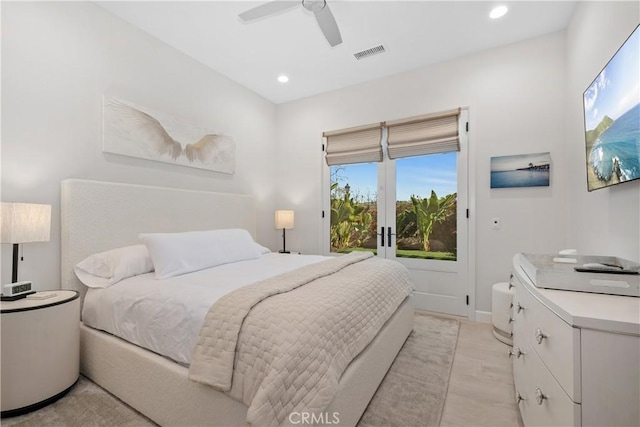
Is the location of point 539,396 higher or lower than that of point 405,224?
lower

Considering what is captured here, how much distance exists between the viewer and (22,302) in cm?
165

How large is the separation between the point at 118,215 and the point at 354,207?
8.93 ft

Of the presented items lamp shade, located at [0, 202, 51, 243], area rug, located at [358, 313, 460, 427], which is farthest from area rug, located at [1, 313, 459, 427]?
lamp shade, located at [0, 202, 51, 243]

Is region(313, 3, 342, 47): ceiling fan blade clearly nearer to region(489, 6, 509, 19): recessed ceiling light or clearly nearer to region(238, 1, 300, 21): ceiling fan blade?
region(238, 1, 300, 21): ceiling fan blade

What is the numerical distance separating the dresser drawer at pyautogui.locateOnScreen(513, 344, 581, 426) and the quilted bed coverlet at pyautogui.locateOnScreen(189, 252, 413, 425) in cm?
78

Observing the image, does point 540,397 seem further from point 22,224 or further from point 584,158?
point 22,224

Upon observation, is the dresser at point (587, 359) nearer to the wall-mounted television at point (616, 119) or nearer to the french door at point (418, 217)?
the wall-mounted television at point (616, 119)

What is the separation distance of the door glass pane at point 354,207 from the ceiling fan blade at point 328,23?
177 cm

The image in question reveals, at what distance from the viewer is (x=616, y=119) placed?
1.44 m

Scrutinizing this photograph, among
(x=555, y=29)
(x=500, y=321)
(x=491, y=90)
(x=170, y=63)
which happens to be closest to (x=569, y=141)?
(x=491, y=90)

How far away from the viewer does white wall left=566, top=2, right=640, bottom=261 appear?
5.08 feet

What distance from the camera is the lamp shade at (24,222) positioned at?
1.68m

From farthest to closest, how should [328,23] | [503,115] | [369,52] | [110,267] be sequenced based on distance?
[369,52]
[503,115]
[328,23]
[110,267]

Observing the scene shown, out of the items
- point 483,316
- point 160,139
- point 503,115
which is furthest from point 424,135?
point 160,139
